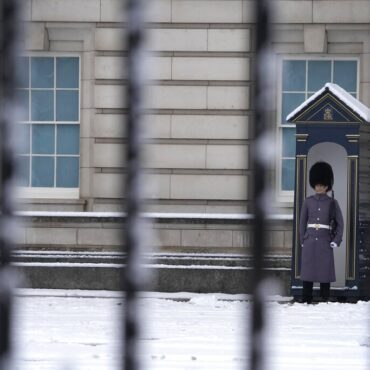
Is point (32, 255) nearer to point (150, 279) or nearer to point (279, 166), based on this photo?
point (150, 279)

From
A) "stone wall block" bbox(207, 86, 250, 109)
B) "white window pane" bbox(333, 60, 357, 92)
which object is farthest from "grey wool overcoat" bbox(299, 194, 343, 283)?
"white window pane" bbox(333, 60, 357, 92)

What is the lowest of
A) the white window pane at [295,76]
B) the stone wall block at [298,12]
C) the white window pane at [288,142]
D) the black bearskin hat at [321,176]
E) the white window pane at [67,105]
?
the black bearskin hat at [321,176]

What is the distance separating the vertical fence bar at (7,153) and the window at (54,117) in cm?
1442

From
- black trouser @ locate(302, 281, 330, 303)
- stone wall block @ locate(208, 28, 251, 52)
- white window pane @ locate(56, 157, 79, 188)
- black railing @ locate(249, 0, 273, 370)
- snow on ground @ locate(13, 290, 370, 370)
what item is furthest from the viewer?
white window pane @ locate(56, 157, 79, 188)

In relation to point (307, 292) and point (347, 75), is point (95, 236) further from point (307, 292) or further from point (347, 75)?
point (347, 75)

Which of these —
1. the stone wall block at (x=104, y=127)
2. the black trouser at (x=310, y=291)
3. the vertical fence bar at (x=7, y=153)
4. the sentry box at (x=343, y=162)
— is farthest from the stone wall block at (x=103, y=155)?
the vertical fence bar at (x=7, y=153)

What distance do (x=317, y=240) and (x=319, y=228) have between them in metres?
0.13

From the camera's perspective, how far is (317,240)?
13.4 meters

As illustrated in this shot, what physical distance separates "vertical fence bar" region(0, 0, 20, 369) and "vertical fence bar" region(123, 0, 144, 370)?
160 millimetres

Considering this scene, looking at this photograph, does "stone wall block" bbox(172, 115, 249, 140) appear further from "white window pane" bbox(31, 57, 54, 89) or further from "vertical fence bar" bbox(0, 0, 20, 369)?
"vertical fence bar" bbox(0, 0, 20, 369)

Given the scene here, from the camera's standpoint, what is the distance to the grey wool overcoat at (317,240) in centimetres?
1326

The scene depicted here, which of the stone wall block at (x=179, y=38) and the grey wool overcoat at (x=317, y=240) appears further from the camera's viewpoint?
the stone wall block at (x=179, y=38)

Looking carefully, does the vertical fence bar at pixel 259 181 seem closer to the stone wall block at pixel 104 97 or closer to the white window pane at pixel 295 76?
the stone wall block at pixel 104 97

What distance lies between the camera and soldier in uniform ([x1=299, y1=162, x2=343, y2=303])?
13.3 m
